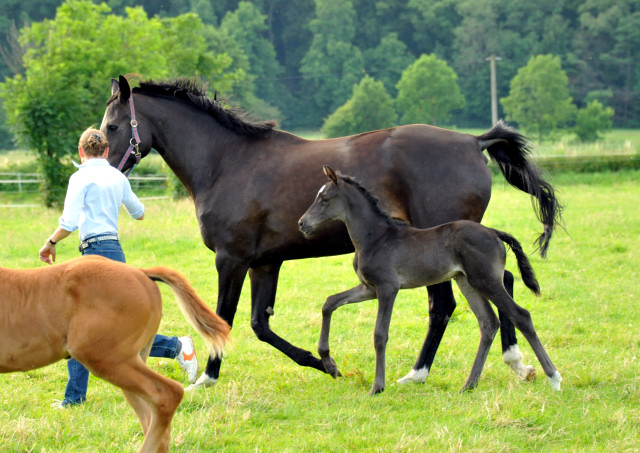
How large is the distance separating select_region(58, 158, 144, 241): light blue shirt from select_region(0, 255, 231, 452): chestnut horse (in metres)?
1.06

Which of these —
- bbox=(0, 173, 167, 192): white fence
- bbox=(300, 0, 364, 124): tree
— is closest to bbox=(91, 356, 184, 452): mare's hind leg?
bbox=(0, 173, 167, 192): white fence

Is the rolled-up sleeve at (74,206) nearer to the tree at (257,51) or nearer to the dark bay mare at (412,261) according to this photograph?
the dark bay mare at (412,261)

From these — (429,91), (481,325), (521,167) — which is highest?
(521,167)

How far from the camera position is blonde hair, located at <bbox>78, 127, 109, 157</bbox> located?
505 cm

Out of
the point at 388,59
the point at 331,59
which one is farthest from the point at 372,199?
the point at 388,59

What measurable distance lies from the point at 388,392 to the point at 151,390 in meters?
2.07

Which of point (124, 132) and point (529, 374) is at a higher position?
point (124, 132)

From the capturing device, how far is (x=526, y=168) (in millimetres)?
6137

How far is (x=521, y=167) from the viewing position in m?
6.15

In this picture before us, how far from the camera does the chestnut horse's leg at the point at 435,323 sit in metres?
5.73

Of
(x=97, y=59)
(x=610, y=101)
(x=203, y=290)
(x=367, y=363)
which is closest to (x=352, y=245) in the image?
(x=367, y=363)

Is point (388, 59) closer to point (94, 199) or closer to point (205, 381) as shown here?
point (205, 381)

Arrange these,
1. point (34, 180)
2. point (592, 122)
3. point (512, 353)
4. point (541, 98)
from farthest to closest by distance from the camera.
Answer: point (541, 98)
point (592, 122)
point (34, 180)
point (512, 353)

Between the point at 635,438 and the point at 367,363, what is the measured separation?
2.55 m
